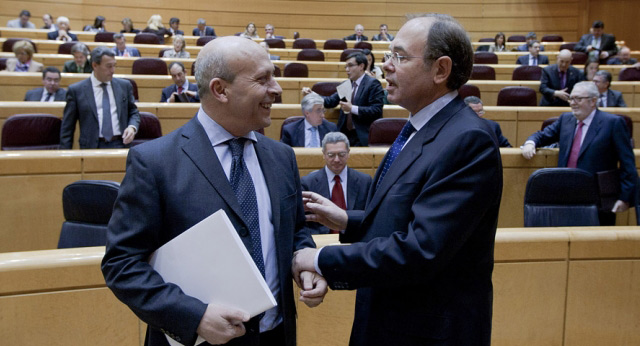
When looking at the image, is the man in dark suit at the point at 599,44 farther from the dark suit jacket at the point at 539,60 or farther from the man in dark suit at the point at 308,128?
the man in dark suit at the point at 308,128

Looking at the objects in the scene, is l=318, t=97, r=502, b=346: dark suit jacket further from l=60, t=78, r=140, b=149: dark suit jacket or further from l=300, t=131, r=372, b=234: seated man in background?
l=60, t=78, r=140, b=149: dark suit jacket

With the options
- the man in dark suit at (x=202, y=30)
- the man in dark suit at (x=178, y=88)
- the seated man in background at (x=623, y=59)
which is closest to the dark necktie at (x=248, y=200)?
the man in dark suit at (x=178, y=88)

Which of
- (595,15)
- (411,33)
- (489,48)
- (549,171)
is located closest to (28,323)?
(411,33)

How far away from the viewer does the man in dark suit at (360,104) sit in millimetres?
5691

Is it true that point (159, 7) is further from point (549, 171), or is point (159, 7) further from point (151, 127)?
point (549, 171)

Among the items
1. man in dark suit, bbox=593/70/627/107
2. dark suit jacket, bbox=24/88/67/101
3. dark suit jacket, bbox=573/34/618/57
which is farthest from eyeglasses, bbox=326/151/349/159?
dark suit jacket, bbox=573/34/618/57

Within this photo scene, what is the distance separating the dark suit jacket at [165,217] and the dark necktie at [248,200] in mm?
39

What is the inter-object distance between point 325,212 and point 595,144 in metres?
3.22

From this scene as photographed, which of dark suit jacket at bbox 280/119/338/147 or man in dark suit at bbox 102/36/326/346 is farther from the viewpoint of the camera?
dark suit jacket at bbox 280/119/338/147

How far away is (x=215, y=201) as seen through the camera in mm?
1399

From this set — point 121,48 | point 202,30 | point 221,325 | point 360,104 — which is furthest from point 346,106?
point 202,30

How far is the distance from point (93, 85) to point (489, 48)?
9.23 m

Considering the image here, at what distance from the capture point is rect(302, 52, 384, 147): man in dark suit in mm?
5691

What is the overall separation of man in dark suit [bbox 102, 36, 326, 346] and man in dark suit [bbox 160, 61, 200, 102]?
4882 mm
